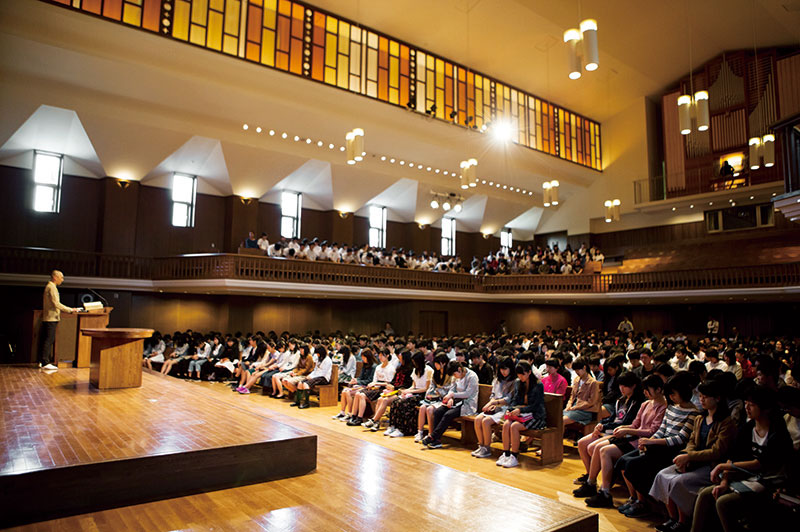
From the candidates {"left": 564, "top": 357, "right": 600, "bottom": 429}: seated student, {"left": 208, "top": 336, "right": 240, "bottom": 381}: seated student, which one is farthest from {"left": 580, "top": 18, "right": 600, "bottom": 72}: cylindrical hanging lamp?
{"left": 208, "top": 336, "right": 240, "bottom": 381}: seated student

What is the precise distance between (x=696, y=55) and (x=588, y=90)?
3462mm

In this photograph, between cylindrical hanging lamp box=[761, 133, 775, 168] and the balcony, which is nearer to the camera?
cylindrical hanging lamp box=[761, 133, 775, 168]

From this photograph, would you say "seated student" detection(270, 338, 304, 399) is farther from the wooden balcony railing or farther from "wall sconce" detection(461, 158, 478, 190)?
"wall sconce" detection(461, 158, 478, 190)

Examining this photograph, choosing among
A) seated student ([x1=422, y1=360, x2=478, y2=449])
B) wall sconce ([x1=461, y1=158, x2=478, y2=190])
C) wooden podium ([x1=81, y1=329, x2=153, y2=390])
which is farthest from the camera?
wall sconce ([x1=461, y1=158, x2=478, y2=190])

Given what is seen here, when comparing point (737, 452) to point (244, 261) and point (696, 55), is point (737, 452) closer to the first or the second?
point (244, 261)

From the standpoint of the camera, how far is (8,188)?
13.0m

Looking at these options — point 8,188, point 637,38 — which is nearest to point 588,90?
point 637,38

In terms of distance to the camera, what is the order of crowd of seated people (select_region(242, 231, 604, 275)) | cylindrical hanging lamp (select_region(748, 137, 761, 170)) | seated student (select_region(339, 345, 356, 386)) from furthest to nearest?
1. crowd of seated people (select_region(242, 231, 604, 275))
2. cylindrical hanging lamp (select_region(748, 137, 761, 170))
3. seated student (select_region(339, 345, 356, 386))

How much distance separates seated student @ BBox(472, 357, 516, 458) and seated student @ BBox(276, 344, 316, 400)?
159 inches

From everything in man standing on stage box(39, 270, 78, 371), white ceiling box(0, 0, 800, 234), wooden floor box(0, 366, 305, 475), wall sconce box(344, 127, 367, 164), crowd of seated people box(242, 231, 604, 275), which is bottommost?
wooden floor box(0, 366, 305, 475)

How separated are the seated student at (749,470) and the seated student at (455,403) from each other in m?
3.11

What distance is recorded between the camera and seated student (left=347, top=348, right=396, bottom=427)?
7.31 meters

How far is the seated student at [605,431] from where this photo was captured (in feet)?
14.1

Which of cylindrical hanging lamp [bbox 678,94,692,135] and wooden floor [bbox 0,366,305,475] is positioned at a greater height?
cylindrical hanging lamp [bbox 678,94,692,135]
